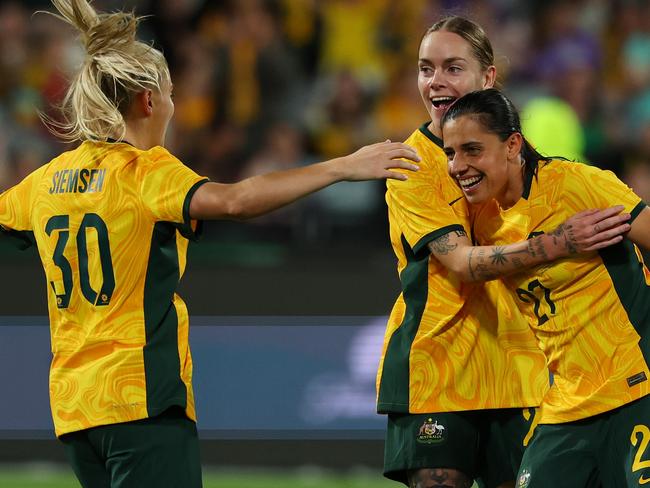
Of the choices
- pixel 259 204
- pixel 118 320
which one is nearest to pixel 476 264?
pixel 259 204

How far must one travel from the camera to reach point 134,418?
14.1ft

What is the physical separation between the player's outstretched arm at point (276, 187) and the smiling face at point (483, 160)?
52cm

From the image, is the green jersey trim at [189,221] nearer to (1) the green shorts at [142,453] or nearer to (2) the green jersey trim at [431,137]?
(1) the green shorts at [142,453]

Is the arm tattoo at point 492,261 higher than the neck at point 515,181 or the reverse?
the reverse

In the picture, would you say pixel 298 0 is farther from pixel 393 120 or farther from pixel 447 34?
pixel 447 34

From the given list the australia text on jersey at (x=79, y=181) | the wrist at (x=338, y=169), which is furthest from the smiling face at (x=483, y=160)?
the australia text on jersey at (x=79, y=181)

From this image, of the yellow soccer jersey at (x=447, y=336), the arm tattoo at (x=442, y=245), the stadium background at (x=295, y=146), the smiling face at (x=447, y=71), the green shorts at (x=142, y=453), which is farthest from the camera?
the stadium background at (x=295, y=146)

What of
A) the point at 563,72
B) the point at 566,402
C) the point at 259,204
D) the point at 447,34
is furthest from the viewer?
the point at 563,72

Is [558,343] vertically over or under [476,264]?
under

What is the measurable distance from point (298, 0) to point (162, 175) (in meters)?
7.49

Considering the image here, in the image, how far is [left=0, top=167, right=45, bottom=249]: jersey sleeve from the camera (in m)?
4.67

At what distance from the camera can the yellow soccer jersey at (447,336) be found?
4.96 m

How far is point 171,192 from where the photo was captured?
4234 millimetres

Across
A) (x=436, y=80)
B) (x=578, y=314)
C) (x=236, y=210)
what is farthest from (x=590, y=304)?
(x=236, y=210)
